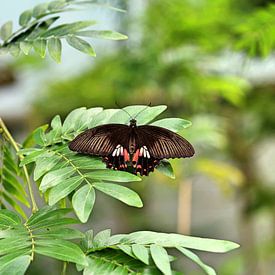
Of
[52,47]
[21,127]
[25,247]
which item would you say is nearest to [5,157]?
[52,47]

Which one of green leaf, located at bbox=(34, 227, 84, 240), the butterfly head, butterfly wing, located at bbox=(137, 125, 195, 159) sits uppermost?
the butterfly head

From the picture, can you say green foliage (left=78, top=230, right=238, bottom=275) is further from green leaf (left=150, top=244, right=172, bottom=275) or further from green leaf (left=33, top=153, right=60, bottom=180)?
green leaf (left=33, top=153, right=60, bottom=180)

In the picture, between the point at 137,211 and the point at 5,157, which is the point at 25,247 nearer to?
the point at 5,157

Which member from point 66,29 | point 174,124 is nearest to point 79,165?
point 174,124

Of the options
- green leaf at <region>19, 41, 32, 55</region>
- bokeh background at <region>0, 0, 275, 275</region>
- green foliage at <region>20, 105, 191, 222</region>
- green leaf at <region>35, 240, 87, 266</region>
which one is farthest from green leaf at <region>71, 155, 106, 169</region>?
bokeh background at <region>0, 0, 275, 275</region>

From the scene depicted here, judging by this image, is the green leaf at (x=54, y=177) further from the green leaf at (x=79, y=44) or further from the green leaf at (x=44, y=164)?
the green leaf at (x=79, y=44)

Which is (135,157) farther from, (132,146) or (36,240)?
(36,240)

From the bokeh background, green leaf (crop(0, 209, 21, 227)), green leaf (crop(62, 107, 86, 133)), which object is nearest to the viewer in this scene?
green leaf (crop(0, 209, 21, 227))
